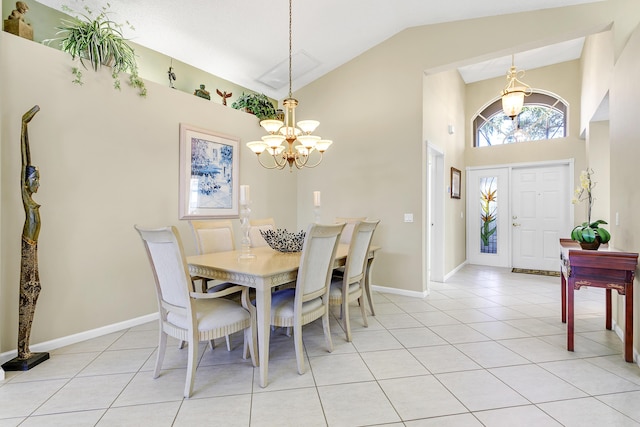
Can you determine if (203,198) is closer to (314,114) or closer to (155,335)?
(155,335)

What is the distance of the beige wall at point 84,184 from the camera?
2348mm

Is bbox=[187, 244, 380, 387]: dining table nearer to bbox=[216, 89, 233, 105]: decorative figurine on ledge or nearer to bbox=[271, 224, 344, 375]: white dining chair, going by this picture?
bbox=[271, 224, 344, 375]: white dining chair

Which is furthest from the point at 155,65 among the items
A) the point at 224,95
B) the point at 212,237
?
the point at 212,237

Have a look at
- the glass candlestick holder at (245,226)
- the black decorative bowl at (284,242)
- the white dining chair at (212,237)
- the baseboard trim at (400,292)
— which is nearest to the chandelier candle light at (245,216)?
the glass candlestick holder at (245,226)

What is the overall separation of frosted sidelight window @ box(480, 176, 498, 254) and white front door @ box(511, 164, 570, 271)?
294 mm

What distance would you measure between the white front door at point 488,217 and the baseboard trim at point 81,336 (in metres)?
5.66

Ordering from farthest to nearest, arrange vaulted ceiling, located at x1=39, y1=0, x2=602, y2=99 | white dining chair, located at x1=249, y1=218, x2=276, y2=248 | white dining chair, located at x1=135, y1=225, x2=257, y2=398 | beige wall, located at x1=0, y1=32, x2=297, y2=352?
white dining chair, located at x1=249, y1=218, x2=276, y2=248, vaulted ceiling, located at x1=39, y1=0, x2=602, y2=99, beige wall, located at x1=0, y1=32, x2=297, y2=352, white dining chair, located at x1=135, y1=225, x2=257, y2=398

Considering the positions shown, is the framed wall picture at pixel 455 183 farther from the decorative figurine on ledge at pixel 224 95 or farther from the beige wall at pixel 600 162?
the decorative figurine on ledge at pixel 224 95

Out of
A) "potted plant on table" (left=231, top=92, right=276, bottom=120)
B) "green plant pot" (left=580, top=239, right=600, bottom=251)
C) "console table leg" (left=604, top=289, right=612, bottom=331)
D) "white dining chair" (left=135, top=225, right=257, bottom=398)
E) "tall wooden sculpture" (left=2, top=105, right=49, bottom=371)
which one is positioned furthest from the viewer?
"potted plant on table" (left=231, top=92, right=276, bottom=120)

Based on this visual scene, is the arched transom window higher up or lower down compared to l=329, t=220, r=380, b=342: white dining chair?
Result: higher up

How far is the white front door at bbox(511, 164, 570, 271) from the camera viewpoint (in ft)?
17.6

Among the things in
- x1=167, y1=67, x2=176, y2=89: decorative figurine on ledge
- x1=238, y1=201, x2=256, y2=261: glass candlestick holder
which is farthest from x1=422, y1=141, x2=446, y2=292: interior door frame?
x1=167, y1=67, x2=176, y2=89: decorative figurine on ledge

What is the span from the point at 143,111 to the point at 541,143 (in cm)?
614

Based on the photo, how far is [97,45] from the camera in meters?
2.71
